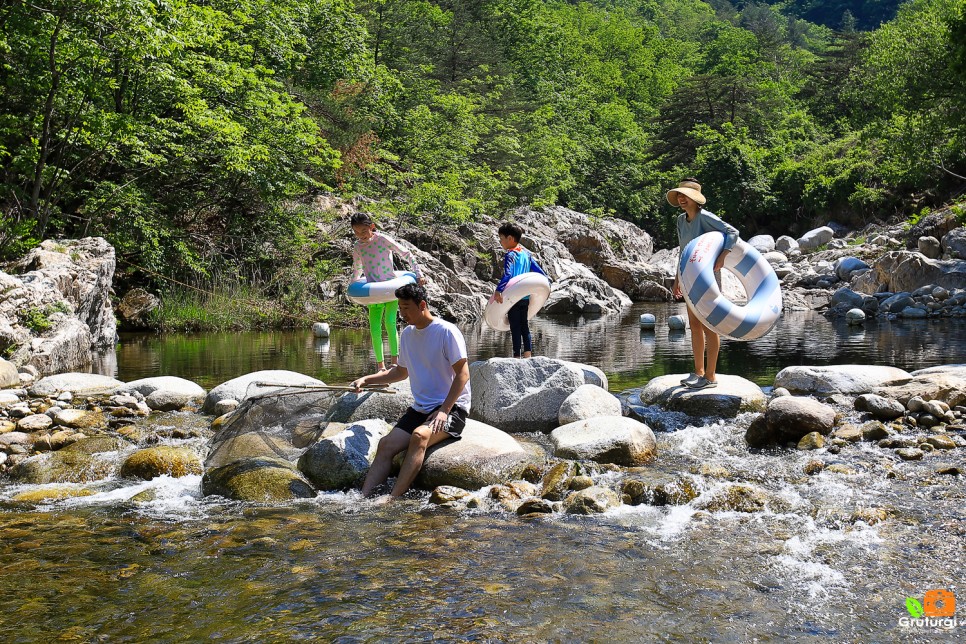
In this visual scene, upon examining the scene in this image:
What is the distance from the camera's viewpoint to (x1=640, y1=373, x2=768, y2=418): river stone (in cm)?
811

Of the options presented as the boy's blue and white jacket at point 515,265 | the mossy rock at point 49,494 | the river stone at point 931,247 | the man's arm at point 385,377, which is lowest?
the mossy rock at point 49,494

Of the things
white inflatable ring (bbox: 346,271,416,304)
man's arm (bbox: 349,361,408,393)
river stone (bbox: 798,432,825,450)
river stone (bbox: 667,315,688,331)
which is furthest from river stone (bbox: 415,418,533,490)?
river stone (bbox: 667,315,688,331)

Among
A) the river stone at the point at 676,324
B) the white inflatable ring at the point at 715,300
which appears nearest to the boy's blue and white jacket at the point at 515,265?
the white inflatable ring at the point at 715,300

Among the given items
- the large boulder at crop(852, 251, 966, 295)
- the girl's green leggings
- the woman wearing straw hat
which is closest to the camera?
the woman wearing straw hat

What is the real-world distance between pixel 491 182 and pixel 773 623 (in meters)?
29.3

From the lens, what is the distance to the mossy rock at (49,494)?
5711mm

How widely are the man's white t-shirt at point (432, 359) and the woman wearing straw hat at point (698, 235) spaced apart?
9.65 feet

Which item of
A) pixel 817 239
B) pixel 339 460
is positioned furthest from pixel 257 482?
pixel 817 239

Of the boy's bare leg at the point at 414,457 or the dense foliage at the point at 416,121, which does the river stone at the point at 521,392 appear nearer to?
the boy's bare leg at the point at 414,457

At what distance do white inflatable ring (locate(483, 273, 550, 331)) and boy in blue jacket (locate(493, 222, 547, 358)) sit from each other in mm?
57

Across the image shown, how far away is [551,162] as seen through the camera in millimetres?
37656
